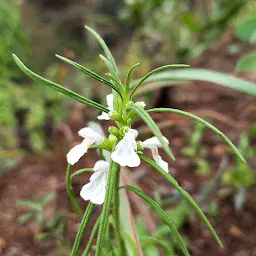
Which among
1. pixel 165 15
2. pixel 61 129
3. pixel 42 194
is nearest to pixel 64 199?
pixel 42 194

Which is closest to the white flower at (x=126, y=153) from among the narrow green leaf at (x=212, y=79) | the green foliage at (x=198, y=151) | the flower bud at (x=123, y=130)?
the flower bud at (x=123, y=130)

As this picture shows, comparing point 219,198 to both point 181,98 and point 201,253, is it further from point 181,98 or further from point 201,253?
point 181,98

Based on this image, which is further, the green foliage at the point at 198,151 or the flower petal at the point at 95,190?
the green foliage at the point at 198,151

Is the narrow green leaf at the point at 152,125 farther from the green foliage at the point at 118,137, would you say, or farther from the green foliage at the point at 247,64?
the green foliage at the point at 247,64

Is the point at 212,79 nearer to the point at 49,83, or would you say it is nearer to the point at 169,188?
the point at 169,188

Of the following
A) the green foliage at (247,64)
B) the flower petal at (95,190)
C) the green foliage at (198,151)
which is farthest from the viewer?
the green foliage at (198,151)

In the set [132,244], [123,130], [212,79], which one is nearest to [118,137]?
[123,130]
